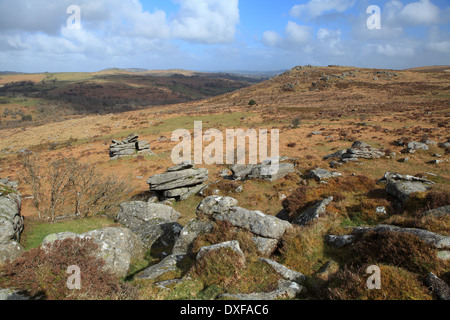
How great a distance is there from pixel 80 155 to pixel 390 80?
10741 centimetres

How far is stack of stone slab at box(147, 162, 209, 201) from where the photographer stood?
20250mm

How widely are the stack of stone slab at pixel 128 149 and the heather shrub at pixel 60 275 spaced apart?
28.8 metres

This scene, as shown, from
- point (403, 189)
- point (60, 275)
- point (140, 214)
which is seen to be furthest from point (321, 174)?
point (60, 275)

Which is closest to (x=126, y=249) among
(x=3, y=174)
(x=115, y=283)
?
(x=115, y=283)

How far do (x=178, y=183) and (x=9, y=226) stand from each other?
12.1m

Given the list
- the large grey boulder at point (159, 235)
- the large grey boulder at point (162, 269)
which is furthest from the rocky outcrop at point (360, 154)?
the large grey boulder at point (162, 269)

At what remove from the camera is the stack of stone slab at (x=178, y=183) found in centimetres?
2025

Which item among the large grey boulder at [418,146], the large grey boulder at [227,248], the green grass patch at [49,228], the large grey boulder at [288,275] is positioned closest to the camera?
the large grey boulder at [288,275]

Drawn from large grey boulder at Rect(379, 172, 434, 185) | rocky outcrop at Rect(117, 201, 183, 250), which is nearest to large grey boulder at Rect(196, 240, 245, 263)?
rocky outcrop at Rect(117, 201, 183, 250)

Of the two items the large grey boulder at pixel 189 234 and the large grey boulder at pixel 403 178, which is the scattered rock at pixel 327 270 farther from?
the large grey boulder at pixel 403 178

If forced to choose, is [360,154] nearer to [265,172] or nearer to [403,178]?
[403,178]

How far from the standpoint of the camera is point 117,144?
117 ft
